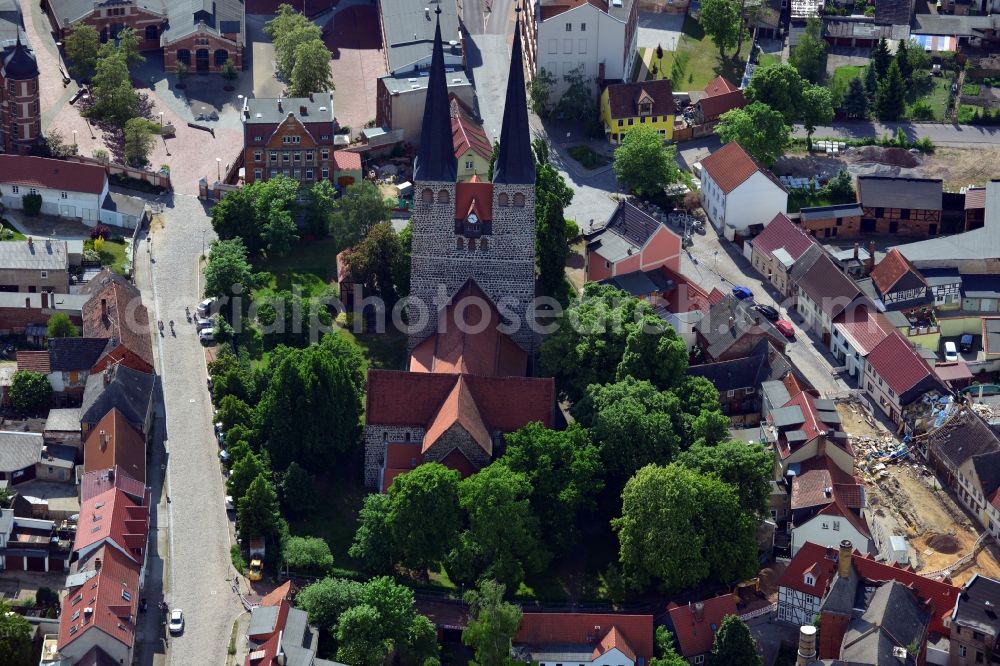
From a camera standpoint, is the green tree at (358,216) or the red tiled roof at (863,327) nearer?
the red tiled roof at (863,327)

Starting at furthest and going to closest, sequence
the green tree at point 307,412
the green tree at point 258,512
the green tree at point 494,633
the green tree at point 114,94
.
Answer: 1. the green tree at point 114,94
2. the green tree at point 307,412
3. the green tree at point 258,512
4. the green tree at point 494,633

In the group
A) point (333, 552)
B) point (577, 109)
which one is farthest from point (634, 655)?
point (577, 109)

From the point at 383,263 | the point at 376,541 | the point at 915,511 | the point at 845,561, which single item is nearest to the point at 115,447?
the point at 376,541

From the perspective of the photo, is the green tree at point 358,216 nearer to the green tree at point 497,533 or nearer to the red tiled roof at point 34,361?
the red tiled roof at point 34,361

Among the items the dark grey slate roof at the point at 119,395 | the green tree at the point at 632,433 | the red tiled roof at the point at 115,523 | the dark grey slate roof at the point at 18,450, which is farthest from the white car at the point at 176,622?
the green tree at the point at 632,433

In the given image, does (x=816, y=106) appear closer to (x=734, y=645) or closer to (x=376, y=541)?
(x=734, y=645)

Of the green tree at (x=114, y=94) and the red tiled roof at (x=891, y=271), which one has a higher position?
the green tree at (x=114, y=94)

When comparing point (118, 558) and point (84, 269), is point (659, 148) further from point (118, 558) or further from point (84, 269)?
point (118, 558)
